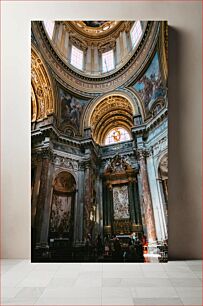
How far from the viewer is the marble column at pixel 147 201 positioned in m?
5.09

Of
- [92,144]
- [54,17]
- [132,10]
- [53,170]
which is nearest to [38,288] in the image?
[53,170]

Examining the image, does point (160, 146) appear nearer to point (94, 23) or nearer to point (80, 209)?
point (80, 209)

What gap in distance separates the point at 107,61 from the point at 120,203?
3.10 m

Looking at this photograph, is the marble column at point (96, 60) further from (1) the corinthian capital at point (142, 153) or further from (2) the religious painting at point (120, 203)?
(2) the religious painting at point (120, 203)

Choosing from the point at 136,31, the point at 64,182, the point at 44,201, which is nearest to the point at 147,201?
the point at 64,182

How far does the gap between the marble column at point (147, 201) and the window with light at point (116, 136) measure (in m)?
0.45

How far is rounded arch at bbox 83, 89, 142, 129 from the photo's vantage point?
5352mm

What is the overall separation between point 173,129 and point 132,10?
2.69 metres

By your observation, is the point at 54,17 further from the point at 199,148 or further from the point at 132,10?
the point at 199,148

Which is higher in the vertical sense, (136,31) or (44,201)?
(136,31)

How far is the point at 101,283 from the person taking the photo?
386 centimetres

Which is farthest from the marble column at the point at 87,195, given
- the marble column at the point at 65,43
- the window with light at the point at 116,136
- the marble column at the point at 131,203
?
the marble column at the point at 65,43

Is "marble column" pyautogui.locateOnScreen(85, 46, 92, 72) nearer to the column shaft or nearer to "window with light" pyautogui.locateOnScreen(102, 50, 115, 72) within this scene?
"window with light" pyautogui.locateOnScreen(102, 50, 115, 72)

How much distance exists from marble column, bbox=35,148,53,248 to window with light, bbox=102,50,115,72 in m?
2.17
